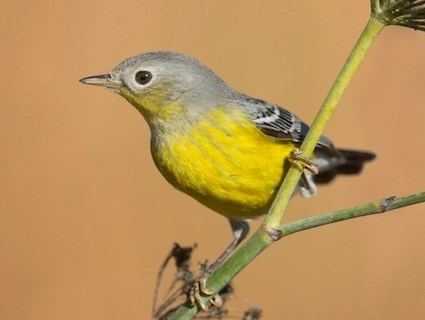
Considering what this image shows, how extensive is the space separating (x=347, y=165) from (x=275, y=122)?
23.9 inches

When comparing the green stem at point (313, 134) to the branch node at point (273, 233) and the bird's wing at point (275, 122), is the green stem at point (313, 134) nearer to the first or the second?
the branch node at point (273, 233)

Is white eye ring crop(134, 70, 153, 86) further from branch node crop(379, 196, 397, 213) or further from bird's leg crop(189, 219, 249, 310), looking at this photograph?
branch node crop(379, 196, 397, 213)

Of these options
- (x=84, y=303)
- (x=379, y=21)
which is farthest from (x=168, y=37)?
(x=379, y=21)

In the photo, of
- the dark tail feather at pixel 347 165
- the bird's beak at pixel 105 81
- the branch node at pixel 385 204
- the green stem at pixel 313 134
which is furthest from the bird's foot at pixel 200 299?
the dark tail feather at pixel 347 165

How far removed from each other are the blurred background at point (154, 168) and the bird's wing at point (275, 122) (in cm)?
210

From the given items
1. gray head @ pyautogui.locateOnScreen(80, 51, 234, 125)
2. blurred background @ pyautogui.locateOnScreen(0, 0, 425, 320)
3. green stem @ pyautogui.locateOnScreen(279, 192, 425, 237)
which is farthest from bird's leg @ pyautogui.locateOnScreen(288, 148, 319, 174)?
blurred background @ pyautogui.locateOnScreen(0, 0, 425, 320)

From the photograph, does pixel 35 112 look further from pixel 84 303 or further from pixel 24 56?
pixel 84 303

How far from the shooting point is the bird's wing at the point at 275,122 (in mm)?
Result: 2781

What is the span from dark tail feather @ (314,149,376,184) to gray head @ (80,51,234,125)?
61 centimetres

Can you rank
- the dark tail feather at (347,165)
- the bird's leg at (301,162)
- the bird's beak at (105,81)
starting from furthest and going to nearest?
the dark tail feather at (347,165) < the bird's beak at (105,81) < the bird's leg at (301,162)

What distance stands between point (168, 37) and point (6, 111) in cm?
106

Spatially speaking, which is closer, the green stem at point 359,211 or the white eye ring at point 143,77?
the green stem at point 359,211

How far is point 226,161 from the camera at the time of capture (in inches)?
104

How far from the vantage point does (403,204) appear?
5.22 feet
